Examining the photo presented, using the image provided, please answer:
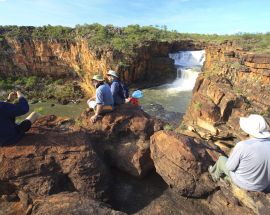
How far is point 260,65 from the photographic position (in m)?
15.5

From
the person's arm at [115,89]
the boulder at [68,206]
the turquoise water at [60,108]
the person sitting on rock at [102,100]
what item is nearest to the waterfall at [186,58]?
the turquoise water at [60,108]

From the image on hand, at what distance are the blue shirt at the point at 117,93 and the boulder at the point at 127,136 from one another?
310mm

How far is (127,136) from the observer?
5.53m

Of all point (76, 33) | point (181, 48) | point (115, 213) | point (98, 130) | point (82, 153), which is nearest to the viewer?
point (115, 213)

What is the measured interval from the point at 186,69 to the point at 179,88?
3409 millimetres

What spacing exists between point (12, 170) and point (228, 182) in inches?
143

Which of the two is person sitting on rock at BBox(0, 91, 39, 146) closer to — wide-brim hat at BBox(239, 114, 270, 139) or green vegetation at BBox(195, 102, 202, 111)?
wide-brim hat at BBox(239, 114, 270, 139)

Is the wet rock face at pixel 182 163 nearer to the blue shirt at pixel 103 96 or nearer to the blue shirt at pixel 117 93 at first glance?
the blue shirt at pixel 103 96

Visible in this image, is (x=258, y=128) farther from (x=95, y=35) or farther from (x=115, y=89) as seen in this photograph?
(x=95, y=35)

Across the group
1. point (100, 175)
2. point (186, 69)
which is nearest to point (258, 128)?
point (100, 175)

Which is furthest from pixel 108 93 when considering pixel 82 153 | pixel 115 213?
pixel 115 213

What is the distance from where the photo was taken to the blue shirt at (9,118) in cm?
419

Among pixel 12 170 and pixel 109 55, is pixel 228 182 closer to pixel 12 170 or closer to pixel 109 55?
pixel 12 170

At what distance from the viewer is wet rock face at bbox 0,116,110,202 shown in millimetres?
4164
